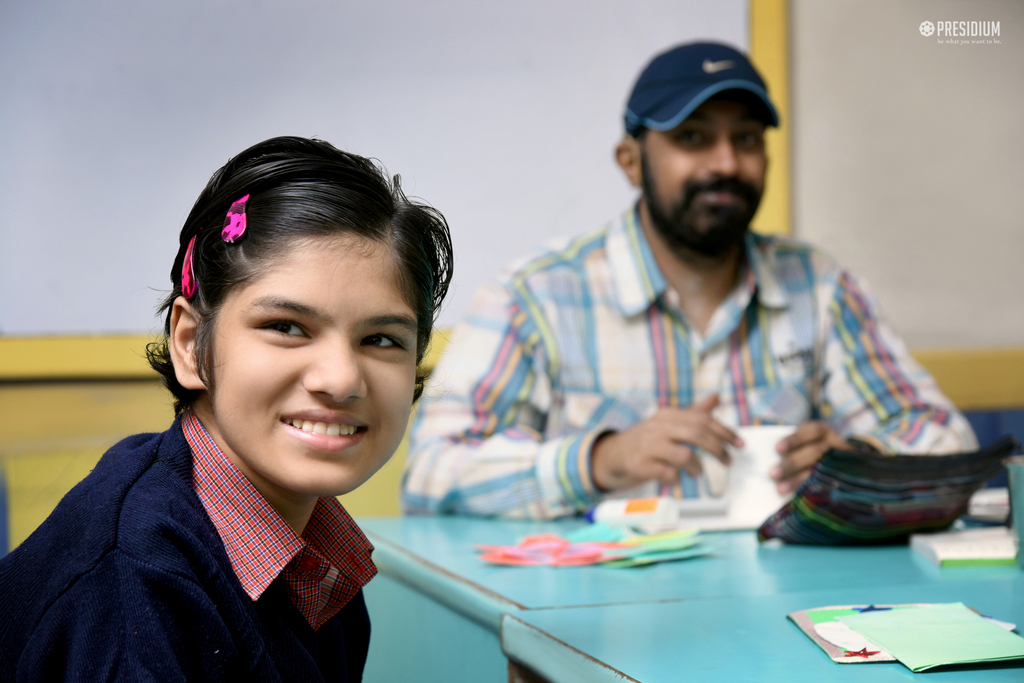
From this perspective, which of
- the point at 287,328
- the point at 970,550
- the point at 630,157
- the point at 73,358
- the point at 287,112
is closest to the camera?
the point at 287,328

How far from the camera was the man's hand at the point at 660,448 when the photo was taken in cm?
118

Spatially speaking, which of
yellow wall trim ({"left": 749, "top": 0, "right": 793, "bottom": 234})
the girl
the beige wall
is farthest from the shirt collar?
the girl

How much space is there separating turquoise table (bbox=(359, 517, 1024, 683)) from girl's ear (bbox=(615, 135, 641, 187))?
2.62 feet

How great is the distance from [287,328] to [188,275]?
0.36 ft

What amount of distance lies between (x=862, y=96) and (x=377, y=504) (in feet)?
4.91

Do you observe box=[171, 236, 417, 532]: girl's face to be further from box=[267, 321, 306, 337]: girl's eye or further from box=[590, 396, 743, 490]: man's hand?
box=[590, 396, 743, 490]: man's hand

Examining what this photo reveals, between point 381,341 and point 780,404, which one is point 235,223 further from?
point 780,404

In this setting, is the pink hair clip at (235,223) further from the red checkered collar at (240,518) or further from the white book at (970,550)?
the white book at (970,550)

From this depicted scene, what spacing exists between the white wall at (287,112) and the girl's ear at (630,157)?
0.39 metres

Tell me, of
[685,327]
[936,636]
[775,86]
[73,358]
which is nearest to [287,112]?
[73,358]

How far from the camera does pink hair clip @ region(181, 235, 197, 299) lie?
64 cm

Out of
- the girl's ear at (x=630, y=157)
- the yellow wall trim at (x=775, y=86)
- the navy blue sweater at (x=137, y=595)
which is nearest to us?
the navy blue sweater at (x=137, y=595)

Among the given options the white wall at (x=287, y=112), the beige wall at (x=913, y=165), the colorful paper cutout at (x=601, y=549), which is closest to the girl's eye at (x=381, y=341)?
the colorful paper cutout at (x=601, y=549)

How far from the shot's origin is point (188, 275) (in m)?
0.65
